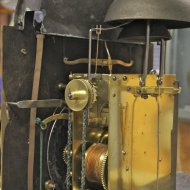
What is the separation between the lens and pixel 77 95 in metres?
1.34

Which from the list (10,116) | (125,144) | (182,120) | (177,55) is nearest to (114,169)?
(125,144)

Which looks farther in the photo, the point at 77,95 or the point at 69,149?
the point at 69,149

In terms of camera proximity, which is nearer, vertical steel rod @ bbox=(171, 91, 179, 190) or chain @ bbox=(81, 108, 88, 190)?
chain @ bbox=(81, 108, 88, 190)

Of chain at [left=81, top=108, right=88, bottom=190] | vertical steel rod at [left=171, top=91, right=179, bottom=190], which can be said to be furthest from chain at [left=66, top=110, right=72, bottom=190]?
vertical steel rod at [left=171, top=91, right=179, bottom=190]

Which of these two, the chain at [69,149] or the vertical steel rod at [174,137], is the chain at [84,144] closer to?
the chain at [69,149]

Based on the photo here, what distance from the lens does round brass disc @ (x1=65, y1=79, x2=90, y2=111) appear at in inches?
52.1

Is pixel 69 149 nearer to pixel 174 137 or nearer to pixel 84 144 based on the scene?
pixel 84 144

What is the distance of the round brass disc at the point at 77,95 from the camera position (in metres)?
1.32

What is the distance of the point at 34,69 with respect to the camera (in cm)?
143

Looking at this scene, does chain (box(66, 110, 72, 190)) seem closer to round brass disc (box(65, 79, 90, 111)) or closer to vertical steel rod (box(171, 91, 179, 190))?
round brass disc (box(65, 79, 90, 111))

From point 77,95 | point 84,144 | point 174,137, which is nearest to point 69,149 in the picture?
point 84,144

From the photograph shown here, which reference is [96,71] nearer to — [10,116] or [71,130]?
[71,130]

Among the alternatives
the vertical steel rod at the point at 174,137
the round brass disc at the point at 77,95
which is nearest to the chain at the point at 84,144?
the round brass disc at the point at 77,95

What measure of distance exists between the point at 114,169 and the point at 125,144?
103 millimetres
